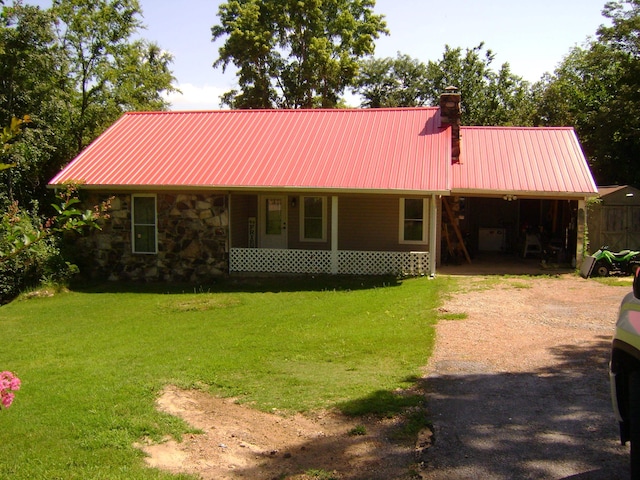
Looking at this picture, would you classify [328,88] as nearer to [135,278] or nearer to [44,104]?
[44,104]

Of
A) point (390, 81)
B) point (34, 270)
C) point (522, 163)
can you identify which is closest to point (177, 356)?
point (34, 270)

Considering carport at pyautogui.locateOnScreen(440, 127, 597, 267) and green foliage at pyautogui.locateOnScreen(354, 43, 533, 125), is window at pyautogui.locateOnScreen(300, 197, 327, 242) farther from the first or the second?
green foliage at pyautogui.locateOnScreen(354, 43, 533, 125)

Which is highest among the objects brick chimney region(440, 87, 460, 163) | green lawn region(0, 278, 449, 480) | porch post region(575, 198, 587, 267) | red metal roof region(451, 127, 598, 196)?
brick chimney region(440, 87, 460, 163)

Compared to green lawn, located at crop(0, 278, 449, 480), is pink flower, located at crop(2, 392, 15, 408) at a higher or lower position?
higher

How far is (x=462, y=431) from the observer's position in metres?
5.57

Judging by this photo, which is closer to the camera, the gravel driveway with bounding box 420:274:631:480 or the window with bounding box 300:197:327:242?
the gravel driveway with bounding box 420:274:631:480

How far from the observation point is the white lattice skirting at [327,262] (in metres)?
16.1

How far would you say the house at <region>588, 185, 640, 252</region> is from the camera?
18469mm

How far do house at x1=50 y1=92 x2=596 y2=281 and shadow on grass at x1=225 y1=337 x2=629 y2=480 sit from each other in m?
8.82

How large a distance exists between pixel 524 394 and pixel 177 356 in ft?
16.1

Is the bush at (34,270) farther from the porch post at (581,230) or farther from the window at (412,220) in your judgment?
the porch post at (581,230)

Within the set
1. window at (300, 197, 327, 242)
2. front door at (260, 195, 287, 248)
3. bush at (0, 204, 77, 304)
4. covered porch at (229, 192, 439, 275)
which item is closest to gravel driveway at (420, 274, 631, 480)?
covered porch at (229, 192, 439, 275)

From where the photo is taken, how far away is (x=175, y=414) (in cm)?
641

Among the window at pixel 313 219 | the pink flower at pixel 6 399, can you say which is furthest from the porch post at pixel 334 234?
Result: the pink flower at pixel 6 399
